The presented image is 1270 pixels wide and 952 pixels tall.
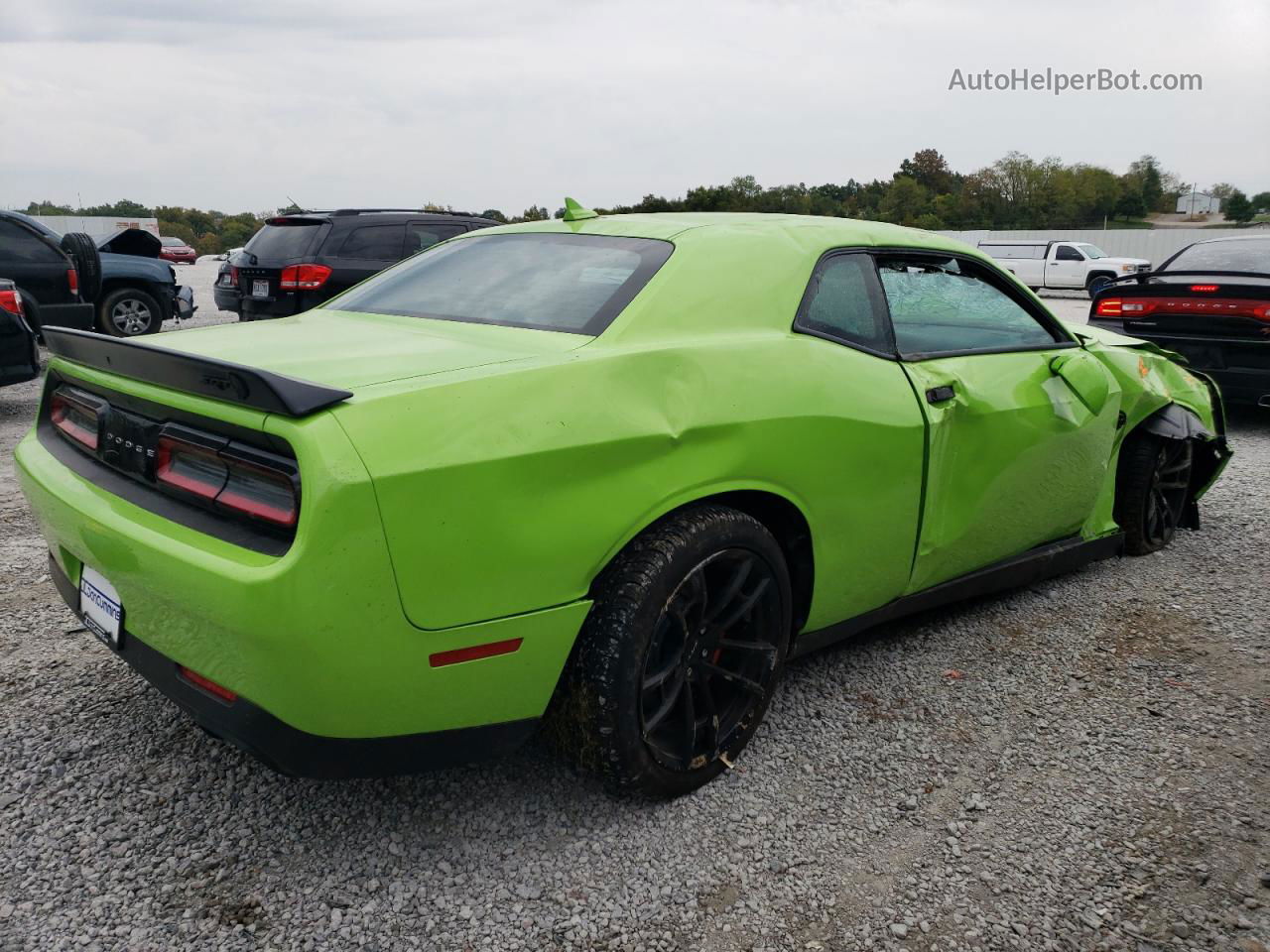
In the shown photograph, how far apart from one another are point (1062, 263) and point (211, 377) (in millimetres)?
27599

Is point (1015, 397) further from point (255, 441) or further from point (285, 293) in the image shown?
point (285, 293)

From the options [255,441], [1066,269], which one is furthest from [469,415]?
[1066,269]

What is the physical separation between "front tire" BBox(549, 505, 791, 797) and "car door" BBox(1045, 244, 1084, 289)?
26.5 metres

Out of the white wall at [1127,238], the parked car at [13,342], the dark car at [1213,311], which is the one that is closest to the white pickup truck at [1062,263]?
the white wall at [1127,238]

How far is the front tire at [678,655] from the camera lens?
229 centimetres

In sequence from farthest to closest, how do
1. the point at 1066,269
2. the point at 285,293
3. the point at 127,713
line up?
the point at 1066,269
the point at 285,293
the point at 127,713

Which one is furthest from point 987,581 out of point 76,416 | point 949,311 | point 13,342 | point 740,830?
point 13,342

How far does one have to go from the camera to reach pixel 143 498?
228 centimetres

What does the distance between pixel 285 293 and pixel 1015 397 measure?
311 inches

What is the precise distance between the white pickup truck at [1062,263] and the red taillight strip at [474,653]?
25.8m

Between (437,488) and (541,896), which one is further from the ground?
(437,488)

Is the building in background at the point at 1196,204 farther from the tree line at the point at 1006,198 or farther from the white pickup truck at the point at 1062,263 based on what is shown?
the white pickup truck at the point at 1062,263

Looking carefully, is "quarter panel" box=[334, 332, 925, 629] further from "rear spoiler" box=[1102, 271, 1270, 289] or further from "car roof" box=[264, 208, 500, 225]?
"car roof" box=[264, 208, 500, 225]

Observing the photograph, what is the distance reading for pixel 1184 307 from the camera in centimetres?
721
